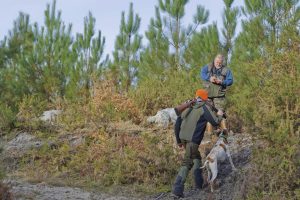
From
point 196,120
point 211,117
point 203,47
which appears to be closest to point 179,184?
point 196,120

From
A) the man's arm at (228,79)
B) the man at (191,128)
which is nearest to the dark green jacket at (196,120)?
the man at (191,128)

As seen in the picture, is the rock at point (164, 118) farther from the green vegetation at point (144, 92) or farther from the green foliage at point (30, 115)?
the green foliage at point (30, 115)

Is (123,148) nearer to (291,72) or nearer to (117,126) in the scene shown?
(117,126)

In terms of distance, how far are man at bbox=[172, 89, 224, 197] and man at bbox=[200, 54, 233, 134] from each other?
144 cm

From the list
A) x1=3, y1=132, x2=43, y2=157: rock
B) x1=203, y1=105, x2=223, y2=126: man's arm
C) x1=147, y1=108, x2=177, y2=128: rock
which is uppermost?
x1=147, y1=108, x2=177, y2=128: rock

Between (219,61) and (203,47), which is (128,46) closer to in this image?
(203,47)

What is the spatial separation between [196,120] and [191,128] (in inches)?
5.4

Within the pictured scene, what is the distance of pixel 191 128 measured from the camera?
816 centimetres

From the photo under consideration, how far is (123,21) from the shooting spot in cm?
1920

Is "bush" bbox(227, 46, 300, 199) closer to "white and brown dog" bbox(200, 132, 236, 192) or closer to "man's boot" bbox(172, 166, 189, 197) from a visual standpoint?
"white and brown dog" bbox(200, 132, 236, 192)

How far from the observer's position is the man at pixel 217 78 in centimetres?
963

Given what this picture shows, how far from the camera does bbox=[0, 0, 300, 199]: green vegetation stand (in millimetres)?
7719

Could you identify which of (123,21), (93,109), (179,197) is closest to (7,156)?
(93,109)

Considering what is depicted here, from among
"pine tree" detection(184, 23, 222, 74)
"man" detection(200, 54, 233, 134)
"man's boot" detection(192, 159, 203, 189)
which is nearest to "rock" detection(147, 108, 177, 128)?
"man" detection(200, 54, 233, 134)
